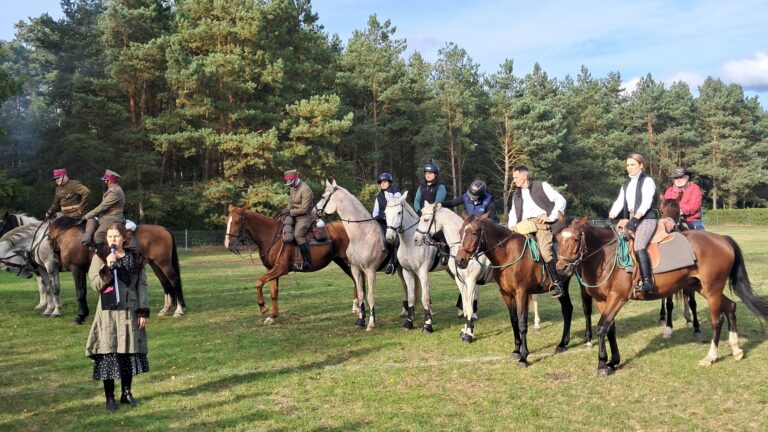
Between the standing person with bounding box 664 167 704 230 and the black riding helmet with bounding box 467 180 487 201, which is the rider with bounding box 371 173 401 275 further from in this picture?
the standing person with bounding box 664 167 704 230

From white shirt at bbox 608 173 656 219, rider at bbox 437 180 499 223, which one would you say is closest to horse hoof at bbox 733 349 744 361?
white shirt at bbox 608 173 656 219

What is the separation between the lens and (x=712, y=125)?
81062mm

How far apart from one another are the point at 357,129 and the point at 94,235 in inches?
1617

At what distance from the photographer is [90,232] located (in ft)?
38.4

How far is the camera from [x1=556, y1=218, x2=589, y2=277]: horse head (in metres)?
8.01

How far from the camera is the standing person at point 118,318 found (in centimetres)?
661

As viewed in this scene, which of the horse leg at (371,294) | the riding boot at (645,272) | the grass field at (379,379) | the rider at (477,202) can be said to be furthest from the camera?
the horse leg at (371,294)

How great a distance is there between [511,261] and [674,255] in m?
2.24

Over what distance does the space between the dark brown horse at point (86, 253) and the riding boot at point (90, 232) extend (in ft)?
2.04

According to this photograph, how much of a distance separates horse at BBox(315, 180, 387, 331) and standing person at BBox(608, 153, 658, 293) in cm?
474

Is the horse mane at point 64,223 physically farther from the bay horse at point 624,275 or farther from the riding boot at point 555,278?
the bay horse at point 624,275

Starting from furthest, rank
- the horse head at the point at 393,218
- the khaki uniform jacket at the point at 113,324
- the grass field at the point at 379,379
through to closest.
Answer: the horse head at the point at 393,218
the khaki uniform jacket at the point at 113,324
the grass field at the point at 379,379

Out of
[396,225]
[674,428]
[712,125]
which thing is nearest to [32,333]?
[396,225]

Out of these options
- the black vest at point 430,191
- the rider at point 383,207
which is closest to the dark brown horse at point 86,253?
the rider at point 383,207
